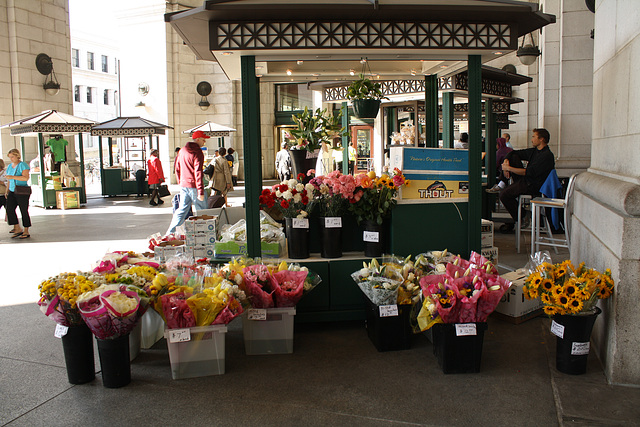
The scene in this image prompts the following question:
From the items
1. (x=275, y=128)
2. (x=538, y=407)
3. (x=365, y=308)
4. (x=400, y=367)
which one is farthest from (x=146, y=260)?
(x=275, y=128)

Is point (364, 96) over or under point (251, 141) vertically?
over

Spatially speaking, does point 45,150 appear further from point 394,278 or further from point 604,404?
point 604,404

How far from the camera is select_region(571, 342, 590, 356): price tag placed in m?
3.75

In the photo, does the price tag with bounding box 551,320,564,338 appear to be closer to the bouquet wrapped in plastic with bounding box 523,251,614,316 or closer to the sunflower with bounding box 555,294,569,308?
the bouquet wrapped in plastic with bounding box 523,251,614,316

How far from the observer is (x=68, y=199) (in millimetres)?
15133

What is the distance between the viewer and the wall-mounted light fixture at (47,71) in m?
16.7

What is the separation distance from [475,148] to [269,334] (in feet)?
8.25

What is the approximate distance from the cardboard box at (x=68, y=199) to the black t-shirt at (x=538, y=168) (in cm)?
1200

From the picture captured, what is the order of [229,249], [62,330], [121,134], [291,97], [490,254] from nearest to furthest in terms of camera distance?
1. [62,330]
2. [229,249]
3. [490,254]
4. [121,134]
5. [291,97]

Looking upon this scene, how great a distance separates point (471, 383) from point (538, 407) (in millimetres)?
488

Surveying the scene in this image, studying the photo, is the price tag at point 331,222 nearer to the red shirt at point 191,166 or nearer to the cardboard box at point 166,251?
the cardboard box at point 166,251

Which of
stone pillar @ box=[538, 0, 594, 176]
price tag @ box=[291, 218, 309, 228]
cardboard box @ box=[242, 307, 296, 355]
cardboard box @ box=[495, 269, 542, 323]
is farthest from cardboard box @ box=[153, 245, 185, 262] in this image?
stone pillar @ box=[538, 0, 594, 176]

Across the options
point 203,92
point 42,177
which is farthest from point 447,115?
point 203,92

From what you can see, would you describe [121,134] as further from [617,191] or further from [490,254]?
[617,191]
